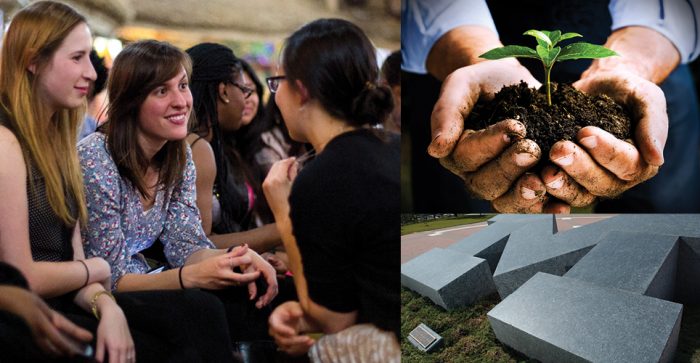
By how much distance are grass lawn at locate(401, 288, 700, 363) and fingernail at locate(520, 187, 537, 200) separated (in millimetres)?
744

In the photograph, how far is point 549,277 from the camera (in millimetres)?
3102

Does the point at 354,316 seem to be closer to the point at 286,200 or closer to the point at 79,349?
the point at 286,200

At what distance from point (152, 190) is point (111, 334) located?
0.46 metres

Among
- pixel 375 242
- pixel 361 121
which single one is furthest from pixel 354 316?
pixel 361 121

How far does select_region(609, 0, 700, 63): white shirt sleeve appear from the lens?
273 cm

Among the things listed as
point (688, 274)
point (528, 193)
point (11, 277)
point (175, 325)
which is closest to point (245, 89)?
point (175, 325)

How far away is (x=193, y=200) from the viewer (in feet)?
7.23

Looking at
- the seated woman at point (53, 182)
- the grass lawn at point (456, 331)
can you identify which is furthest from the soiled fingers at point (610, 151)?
the seated woman at point (53, 182)

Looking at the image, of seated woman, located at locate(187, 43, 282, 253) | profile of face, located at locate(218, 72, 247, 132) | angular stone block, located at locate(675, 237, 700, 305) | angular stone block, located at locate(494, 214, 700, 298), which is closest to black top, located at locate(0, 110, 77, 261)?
seated woman, located at locate(187, 43, 282, 253)

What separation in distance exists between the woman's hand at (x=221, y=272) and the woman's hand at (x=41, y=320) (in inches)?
15.2

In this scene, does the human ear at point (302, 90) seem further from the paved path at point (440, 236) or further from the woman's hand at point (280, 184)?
the paved path at point (440, 236)

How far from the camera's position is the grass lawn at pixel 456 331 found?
3.18m

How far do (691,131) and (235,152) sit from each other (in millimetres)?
1840

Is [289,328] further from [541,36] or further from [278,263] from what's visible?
Result: [541,36]
